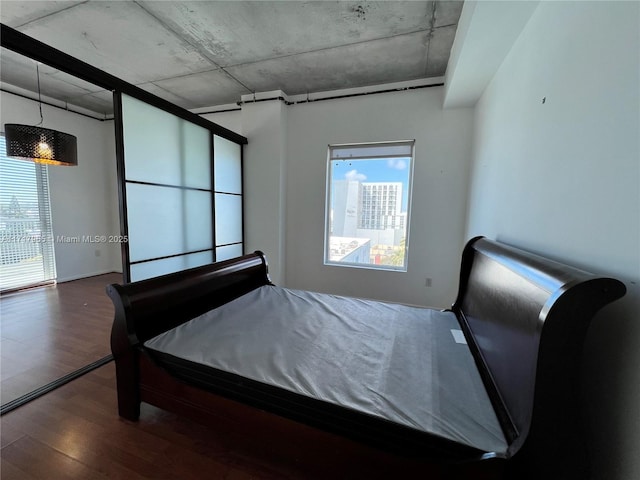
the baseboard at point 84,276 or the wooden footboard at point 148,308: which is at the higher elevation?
the wooden footboard at point 148,308

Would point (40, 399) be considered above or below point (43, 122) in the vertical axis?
below

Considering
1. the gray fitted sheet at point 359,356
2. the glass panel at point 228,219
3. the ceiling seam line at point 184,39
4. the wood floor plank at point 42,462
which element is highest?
the ceiling seam line at point 184,39

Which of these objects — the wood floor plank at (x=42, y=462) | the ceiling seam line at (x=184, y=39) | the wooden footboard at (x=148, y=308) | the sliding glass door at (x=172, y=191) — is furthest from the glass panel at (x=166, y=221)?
the ceiling seam line at (x=184, y=39)

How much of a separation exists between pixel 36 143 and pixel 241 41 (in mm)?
2324

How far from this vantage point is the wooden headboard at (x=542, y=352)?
727 mm

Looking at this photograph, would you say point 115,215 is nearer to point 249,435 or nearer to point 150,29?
point 150,29

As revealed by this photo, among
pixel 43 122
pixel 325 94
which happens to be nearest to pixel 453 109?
pixel 325 94

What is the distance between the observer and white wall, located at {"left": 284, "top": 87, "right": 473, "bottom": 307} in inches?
121

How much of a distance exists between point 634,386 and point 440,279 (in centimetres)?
262

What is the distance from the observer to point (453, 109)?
3012 mm

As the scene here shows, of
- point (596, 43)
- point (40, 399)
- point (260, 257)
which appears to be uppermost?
point (596, 43)

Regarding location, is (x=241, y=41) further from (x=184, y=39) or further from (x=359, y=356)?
(x=359, y=356)

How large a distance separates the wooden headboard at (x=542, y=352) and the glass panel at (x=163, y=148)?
283 cm

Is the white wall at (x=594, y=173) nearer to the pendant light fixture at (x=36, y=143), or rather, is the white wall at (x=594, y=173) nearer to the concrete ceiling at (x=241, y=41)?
the concrete ceiling at (x=241, y=41)
